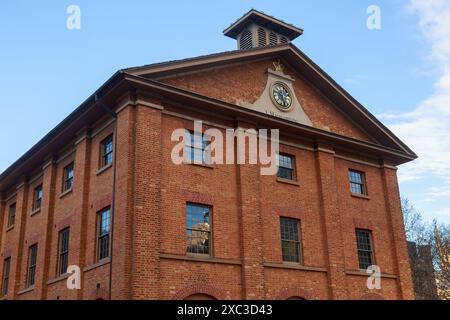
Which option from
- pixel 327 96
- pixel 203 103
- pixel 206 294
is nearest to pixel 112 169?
pixel 203 103

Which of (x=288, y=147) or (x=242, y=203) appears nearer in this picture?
(x=242, y=203)

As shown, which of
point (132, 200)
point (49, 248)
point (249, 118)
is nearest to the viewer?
point (132, 200)

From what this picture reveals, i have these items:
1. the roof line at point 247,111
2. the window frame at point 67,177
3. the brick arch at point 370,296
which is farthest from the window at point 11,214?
the brick arch at point 370,296

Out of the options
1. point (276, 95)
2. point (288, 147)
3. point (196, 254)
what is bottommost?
point (196, 254)

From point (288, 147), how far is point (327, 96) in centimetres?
431

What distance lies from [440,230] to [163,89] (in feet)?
129

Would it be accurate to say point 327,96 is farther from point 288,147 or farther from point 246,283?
point 246,283

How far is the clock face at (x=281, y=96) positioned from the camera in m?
24.1

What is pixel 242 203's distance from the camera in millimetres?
20766

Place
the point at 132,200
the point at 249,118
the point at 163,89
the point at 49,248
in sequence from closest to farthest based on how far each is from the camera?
1. the point at 132,200
2. the point at 163,89
3. the point at 249,118
4. the point at 49,248

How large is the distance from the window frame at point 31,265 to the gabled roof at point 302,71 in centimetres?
1106

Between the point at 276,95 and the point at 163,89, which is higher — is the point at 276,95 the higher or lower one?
the higher one

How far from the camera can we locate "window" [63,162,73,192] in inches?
935

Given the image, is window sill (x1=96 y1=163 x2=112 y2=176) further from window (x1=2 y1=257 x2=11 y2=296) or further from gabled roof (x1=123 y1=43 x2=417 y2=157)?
window (x1=2 y1=257 x2=11 y2=296)
